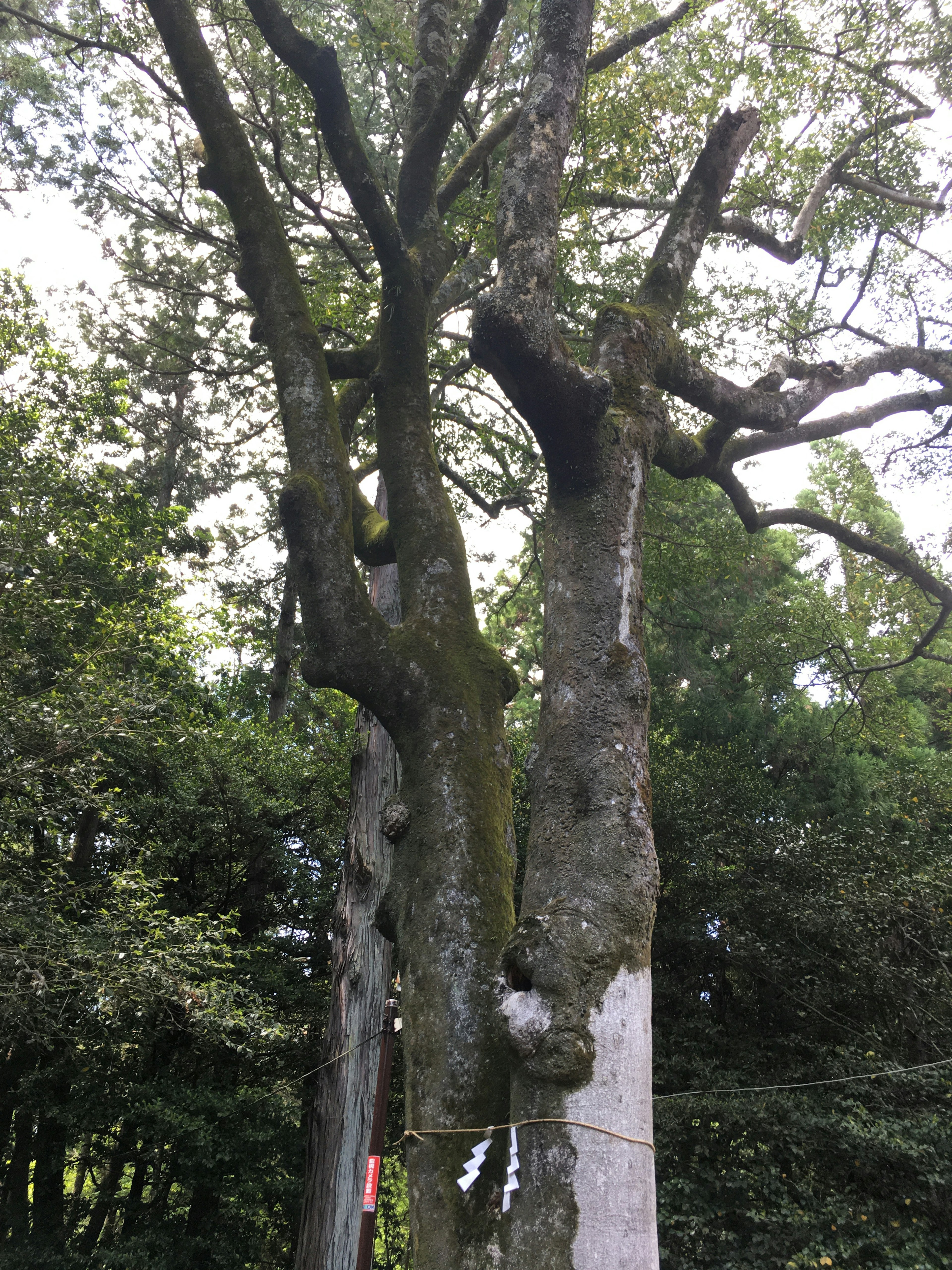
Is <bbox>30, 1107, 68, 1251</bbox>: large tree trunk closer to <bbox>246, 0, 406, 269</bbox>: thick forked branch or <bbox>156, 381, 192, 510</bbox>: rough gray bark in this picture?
<bbox>246, 0, 406, 269</bbox>: thick forked branch

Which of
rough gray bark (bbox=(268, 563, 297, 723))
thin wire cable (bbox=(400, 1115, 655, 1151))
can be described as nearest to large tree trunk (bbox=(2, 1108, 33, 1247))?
rough gray bark (bbox=(268, 563, 297, 723))

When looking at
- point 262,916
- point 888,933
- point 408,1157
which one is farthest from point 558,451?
point 262,916

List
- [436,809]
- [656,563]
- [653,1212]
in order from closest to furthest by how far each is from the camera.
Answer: [653,1212] < [436,809] < [656,563]

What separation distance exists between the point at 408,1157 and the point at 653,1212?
2.15ft

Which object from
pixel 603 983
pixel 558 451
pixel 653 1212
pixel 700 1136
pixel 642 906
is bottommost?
pixel 700 1136

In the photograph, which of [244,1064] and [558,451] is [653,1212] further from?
[244,1064]

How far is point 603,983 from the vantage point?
2018 mm

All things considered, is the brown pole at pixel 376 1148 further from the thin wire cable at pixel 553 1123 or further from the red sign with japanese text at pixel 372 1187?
the thin wire cable at pixel 553 1123

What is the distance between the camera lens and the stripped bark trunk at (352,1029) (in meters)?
5.08

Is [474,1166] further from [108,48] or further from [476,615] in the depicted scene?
[108,48]

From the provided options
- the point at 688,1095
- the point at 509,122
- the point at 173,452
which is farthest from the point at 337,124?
the point at 173,452

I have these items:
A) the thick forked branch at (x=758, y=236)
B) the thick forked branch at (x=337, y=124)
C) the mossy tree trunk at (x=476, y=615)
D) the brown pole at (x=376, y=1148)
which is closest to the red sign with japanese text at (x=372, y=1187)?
the brown pole at (x=376, y=1148)

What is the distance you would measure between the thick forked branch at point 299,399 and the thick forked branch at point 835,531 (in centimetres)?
217

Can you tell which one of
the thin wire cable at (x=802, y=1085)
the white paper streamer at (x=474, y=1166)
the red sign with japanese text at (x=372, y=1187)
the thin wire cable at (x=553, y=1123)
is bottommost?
the red sign with japanese text at (x=372, y=1187)
